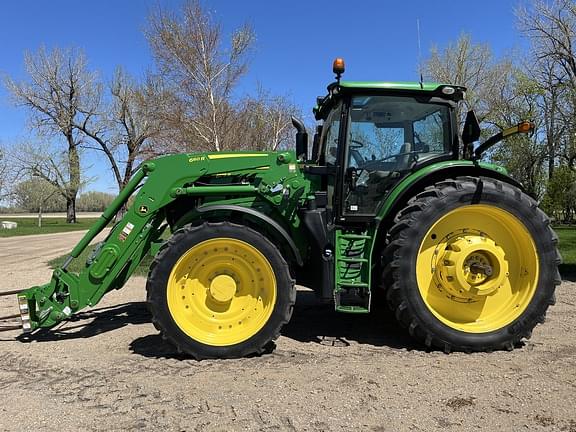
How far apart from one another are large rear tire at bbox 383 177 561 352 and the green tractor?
12 mm

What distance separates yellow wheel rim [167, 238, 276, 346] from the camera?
4301 mm

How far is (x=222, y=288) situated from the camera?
4395 millimetres

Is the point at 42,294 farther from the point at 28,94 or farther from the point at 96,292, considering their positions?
the point at 28,94

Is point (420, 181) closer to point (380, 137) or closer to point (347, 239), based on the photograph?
point (380, 137)

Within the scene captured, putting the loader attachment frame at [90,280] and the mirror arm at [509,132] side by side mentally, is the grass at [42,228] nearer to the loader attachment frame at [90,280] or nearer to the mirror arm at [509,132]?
the loader attachment frame at [90,280]

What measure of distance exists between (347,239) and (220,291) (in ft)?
4.11

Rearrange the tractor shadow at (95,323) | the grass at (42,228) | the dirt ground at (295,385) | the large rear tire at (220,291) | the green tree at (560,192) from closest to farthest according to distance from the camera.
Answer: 1. the dirt ground at (295,385)
2. the large rear tire at (220,291)
3. the tractor shadow at (95,323)
4. the grass at (42,228)
5. the green tree at (560,192)

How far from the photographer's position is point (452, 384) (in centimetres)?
362

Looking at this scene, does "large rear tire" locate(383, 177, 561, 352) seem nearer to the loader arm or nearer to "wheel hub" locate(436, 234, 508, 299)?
"wheel hub" locate(436, 234, 508, 299)

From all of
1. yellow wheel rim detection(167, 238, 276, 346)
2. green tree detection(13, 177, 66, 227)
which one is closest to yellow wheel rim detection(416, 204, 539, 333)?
yellow wheel rim detection(167, 238, 276, 346)

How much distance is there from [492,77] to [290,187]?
23889 millimetres

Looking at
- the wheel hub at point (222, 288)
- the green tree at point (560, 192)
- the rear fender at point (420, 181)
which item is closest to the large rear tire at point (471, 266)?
the rear fender at point (420, 181)

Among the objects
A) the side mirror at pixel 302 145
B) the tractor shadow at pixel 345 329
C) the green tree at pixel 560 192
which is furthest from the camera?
the green tree at pixel 560 192

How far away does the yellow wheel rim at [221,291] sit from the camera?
4301mm
